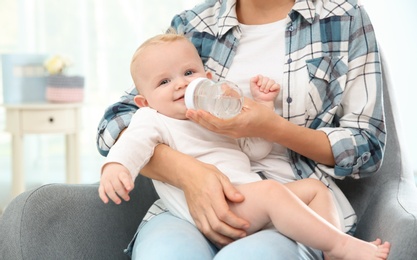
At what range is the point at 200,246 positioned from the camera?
1221 mm

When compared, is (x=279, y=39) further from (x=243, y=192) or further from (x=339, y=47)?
(x=243, y=192)

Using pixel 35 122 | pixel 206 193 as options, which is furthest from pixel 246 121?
pixel 35 122

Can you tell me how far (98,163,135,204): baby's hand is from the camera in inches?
48.0

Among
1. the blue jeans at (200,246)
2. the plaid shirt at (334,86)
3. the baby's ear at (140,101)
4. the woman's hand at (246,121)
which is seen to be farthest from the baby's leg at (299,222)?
the baby's ear at (140,101)

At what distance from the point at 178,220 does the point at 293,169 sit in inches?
11.6

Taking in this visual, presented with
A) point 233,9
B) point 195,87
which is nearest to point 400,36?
point 233,9

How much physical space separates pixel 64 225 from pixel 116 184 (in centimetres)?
24

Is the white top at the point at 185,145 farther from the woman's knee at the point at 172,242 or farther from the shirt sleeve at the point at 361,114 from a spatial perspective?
the shirt sleeve at the point at 361,114

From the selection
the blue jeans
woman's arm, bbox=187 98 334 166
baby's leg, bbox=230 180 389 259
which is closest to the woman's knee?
the blue jeans

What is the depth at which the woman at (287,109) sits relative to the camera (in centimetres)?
129

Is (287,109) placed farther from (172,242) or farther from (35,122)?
(35,122)

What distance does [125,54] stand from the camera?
3.61 meters

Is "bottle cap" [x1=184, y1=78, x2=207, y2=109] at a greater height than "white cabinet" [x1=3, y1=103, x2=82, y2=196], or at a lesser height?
greater

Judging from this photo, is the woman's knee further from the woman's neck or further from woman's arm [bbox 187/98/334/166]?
the woman's neck
